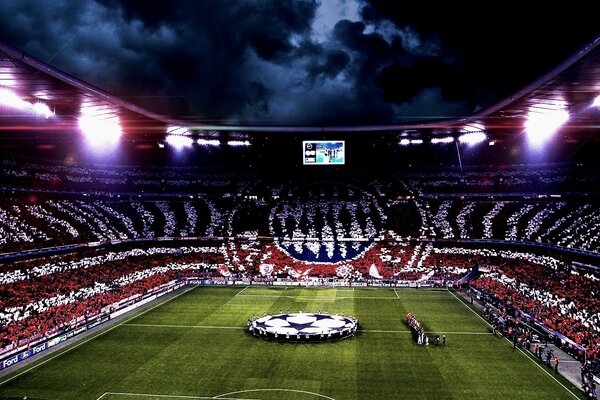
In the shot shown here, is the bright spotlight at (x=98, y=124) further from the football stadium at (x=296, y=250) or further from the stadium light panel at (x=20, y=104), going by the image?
the stadium light panel at (x=20, y=104)

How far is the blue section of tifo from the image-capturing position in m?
61.8

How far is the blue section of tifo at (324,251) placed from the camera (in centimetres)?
6184

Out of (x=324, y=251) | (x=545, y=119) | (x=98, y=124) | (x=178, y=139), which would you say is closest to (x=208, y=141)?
(x=178, y=139)

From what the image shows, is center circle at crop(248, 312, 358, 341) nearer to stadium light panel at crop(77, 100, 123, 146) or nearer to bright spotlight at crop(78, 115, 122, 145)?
stadium light panel at crop(77, 100, 123, 146)

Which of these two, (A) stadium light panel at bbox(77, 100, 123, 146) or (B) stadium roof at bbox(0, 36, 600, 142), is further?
(A) stadium light panel at bbox(77, 100, 123, 146)

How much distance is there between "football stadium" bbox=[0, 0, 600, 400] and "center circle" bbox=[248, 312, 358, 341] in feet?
0.71

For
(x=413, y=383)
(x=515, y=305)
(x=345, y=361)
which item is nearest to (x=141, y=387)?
(x=345, y=361)

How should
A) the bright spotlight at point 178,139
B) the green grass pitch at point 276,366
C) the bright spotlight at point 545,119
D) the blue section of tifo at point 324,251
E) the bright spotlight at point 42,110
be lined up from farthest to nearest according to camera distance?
the bright spotlight at point 178,139
the blue section of tifo at point 324,251
the bright spotlight at point 545,119
the bright spotlight at point 42,110
the green grass pitch at point 276,366

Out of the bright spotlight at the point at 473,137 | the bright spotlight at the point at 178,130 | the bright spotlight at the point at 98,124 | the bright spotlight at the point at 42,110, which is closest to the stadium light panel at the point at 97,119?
the bright spotlight at the point at 98,124

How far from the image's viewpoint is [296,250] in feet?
211

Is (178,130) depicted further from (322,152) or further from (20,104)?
(20,104)

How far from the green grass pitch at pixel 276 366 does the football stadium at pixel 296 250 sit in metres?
0.18

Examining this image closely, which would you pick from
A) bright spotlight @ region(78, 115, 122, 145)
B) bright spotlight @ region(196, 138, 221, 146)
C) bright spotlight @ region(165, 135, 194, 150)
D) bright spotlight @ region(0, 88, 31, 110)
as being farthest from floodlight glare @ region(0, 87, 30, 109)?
bright spotlight @ region(196, 138, 221, 146)

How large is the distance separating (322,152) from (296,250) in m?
15.3
